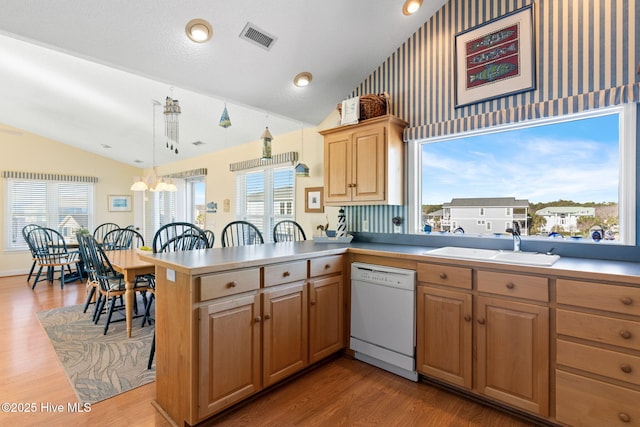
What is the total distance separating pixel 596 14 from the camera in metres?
2.07

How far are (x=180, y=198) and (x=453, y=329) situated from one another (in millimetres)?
6122

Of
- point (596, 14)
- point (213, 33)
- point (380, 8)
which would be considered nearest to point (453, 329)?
point (596, 14)

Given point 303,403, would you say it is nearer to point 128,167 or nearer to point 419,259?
point 419,259

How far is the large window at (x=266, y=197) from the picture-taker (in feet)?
14.8

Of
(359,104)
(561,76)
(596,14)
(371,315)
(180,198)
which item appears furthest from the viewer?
(180,198)

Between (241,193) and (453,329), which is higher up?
(241,193)

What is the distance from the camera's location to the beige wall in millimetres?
4035

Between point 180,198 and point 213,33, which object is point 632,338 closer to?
point 213,33

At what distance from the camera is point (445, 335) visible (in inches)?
84.3

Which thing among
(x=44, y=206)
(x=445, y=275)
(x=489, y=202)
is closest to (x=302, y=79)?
(x=489, y=202)

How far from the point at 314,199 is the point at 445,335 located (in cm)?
229

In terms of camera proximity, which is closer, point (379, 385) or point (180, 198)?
point (379, 385)

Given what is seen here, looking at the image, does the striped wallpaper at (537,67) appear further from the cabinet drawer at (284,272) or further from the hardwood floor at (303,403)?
the hardwood floor at (303,403)

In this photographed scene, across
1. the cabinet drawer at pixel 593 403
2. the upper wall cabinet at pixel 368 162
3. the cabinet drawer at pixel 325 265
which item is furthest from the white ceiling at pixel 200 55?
the cabinet drawer at pixel 593 403
